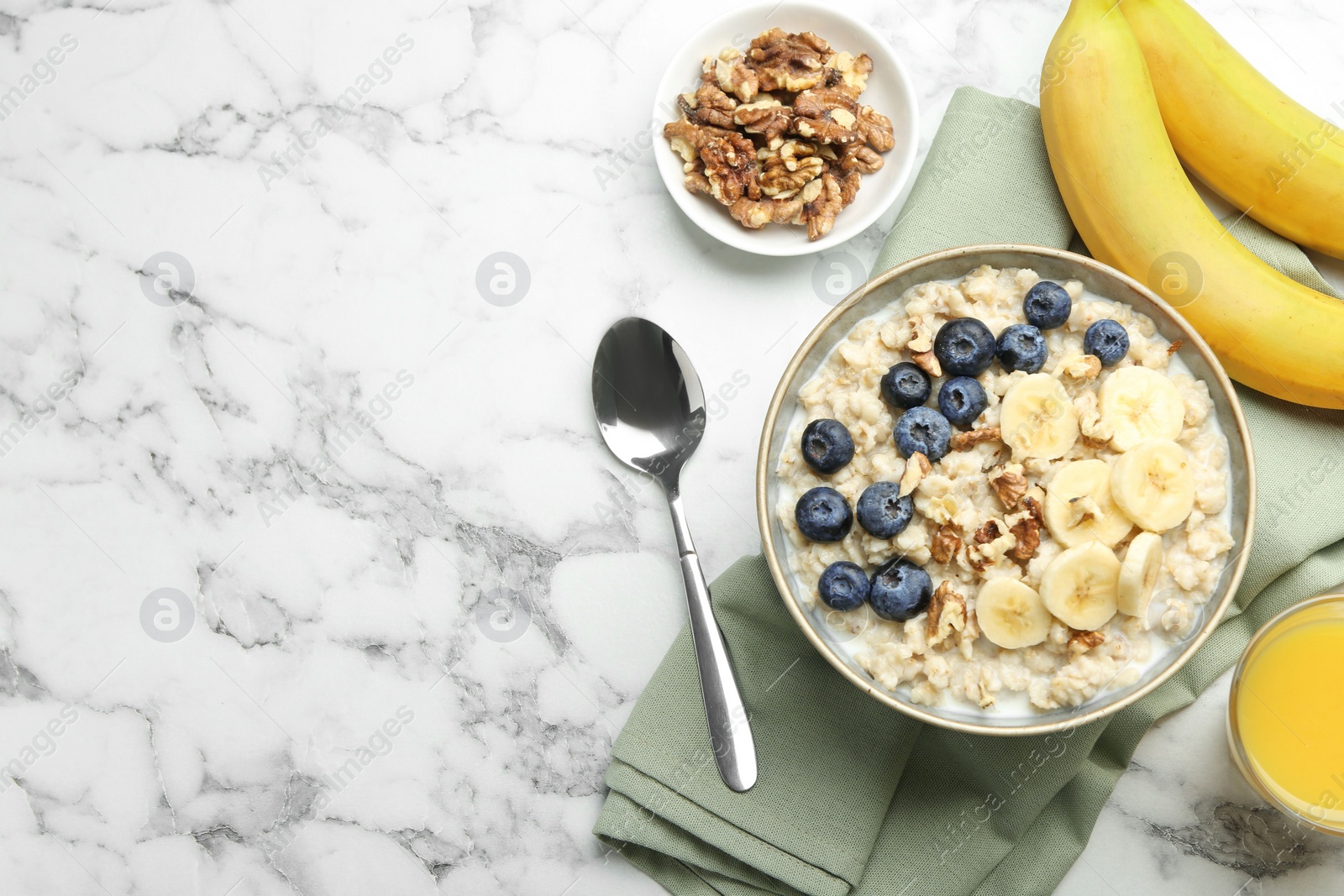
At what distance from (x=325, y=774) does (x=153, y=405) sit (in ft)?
2.73

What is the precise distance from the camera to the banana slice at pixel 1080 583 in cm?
129

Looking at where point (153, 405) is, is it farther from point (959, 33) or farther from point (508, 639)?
point (959, 33)

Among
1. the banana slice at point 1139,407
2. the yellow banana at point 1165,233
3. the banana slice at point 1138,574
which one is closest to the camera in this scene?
the banana slice at point 1138,574

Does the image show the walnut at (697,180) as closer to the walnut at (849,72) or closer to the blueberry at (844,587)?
the walnut at (849,72)

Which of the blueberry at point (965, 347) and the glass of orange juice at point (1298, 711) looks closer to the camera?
the blueberry at point (965, 347)

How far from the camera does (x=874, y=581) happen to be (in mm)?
1362

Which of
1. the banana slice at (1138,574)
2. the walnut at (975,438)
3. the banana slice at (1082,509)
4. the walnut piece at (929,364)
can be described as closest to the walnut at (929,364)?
→ the walnut piece at (929,364)

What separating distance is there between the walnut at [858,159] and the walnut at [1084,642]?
933 mm

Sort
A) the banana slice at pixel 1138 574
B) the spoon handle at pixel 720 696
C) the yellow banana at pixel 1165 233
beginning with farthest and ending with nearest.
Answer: the spoon handle at pixel 720 696, the yellow banana at pixel 1165 233, the banana slice at pixel 1138 574

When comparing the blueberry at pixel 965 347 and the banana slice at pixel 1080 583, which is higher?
the blueberry at pixel 965 347


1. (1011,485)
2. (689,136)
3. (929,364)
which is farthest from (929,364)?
(689,136)

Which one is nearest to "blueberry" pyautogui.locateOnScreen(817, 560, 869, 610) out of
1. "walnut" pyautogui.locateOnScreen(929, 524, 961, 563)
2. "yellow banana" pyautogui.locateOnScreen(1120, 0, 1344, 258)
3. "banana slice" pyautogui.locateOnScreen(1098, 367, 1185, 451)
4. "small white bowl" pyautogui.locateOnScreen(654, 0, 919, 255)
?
"walnut" pyautogui.locateOnScreen(929, 524, 961, 563)

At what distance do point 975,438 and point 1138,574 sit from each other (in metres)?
0.29

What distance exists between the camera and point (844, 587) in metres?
1.36
